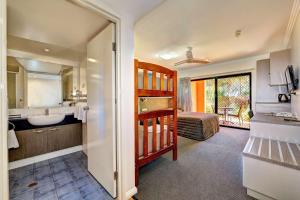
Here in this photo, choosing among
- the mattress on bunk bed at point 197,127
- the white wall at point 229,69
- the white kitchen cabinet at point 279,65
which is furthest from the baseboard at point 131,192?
the white wall at point 229,69

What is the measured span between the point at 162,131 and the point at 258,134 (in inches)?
59.4

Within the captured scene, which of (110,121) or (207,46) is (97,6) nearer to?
(110,121)

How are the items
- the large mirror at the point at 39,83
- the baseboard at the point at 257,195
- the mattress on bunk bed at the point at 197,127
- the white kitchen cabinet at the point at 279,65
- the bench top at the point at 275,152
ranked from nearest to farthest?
the bench top at the point at 275,152, the baseboard at the point at 257,195, the large mirror at the point at 39,83, the white kitchen cabinet at the point at 279,65, the mattress on bunk bed at the point at 197,127

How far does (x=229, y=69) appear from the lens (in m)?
4.61

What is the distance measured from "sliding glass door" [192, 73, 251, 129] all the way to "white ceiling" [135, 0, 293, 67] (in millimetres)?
1330

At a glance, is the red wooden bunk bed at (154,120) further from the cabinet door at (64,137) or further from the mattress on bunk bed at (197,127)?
the cabinet door at (64,137)

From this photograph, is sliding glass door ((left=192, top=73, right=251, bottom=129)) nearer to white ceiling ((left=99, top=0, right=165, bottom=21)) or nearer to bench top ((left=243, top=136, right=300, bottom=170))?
bench top ((left=243, top=136, right=300, bottom=170))

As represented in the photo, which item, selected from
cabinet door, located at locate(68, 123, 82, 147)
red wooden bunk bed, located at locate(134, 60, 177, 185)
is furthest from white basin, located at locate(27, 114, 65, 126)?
red wooden bunk bed, located at locate(134, 60, 177, 185)

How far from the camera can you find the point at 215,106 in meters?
5.34

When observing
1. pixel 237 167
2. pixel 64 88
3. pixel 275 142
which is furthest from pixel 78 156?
pixel 275 142

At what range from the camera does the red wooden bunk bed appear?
1.84 m

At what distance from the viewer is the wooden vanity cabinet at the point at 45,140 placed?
2240mm

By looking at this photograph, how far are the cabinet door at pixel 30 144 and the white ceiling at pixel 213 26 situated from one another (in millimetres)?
2686

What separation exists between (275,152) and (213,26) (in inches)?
84.2
